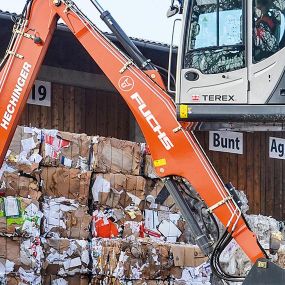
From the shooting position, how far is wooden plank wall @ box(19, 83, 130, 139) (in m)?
14.7

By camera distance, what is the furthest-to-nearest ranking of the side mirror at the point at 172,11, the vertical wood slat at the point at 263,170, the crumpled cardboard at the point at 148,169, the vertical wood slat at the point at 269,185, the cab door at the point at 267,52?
the vertical wood slat at the point at 269,185 < the vertical wood slat at the point at 263,170 < the crumpled cardboard at the point at 148,169 < the side mirror at the point at 172,11 < the cab door at the point at 267,52

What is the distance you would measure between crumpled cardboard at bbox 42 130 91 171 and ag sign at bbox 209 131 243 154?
20.9 feet

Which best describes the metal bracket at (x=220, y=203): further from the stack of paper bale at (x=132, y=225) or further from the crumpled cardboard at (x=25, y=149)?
the crumpled cardboard at (x=25, y=149)

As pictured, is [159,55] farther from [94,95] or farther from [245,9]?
[245,9]

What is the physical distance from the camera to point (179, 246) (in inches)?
451

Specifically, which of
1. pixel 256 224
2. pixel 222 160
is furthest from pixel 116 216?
pixel 222 160

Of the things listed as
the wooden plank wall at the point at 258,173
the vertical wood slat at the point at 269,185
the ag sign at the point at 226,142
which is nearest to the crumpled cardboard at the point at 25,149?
the ag sign at the point at 226,142

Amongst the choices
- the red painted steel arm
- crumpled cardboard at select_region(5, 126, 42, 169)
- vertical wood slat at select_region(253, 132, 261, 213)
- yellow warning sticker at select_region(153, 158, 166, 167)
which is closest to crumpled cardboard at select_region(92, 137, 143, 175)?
crumpled cardboard at select_region(5, 126, 42, 169)

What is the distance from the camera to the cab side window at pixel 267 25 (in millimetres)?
7152

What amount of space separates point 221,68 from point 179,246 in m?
4.79

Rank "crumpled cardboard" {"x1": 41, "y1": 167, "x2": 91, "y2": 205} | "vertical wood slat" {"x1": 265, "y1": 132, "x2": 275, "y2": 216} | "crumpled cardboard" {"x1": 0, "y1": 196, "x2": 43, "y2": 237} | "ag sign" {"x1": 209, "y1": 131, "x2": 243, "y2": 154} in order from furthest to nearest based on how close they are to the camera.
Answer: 1. "vertical wood slat" {"x1": 265, "y1": 132, "x2": 275, "y2": 216}
2. "ag sign" {"x1": 209, "y1": 131, "x2": 243, "y2": 154}
3. "crumpled cardboard" {"x1": 41, "y1": 167, "x2": 91, "y2": 205}
4. "crumpled cardboard" {"x1": 0, "y1": 196, "x2": 43, "y2": 237}

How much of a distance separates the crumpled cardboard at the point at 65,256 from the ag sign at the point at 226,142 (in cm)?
690

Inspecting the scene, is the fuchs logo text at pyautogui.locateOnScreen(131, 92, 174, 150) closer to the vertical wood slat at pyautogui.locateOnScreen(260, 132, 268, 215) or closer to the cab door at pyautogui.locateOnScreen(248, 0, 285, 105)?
the cab door at pyautogui.locateOnScreen(248, 0, 285, 105)

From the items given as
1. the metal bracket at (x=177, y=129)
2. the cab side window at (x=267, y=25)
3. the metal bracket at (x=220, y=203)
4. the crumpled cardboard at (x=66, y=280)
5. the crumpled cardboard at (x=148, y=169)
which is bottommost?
the crumpled cardboard at (x=66, y=280)
